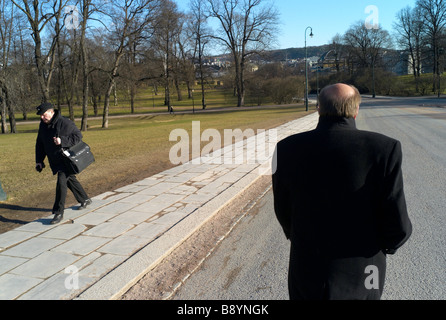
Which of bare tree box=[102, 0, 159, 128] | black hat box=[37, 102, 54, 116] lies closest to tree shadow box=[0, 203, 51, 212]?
black hat box=[37, 102, 54, 116]

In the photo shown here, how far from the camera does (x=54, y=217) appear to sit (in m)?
5.37

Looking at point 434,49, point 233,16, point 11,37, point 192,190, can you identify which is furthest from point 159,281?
point 434,49

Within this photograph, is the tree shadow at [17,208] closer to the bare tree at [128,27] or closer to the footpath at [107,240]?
the footpath at [107,240]

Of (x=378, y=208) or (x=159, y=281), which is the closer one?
(x=378, y=208)

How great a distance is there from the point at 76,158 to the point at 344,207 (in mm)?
4786

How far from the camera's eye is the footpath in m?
3.44

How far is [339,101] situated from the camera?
181cm

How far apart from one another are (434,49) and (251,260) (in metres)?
73.6

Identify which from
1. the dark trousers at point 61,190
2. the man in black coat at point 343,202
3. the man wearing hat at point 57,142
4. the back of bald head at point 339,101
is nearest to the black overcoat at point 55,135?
the man wearing hat at point 57,142

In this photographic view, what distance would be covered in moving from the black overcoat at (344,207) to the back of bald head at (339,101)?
4 centimetres

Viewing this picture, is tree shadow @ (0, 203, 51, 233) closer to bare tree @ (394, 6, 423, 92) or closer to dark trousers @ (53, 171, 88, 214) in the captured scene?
dark trousers @ (53, 171, 88, 214)

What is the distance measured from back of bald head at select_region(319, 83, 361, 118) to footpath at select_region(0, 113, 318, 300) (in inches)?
102

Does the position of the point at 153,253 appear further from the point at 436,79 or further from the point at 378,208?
the point at 436,79

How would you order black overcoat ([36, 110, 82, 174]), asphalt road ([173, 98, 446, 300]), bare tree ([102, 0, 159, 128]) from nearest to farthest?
asphalt road ([173, 98, 446, 300]) → black overcoat ([36, 110, 82, 174]) → bare tree ([102, 0, 159, 128])
